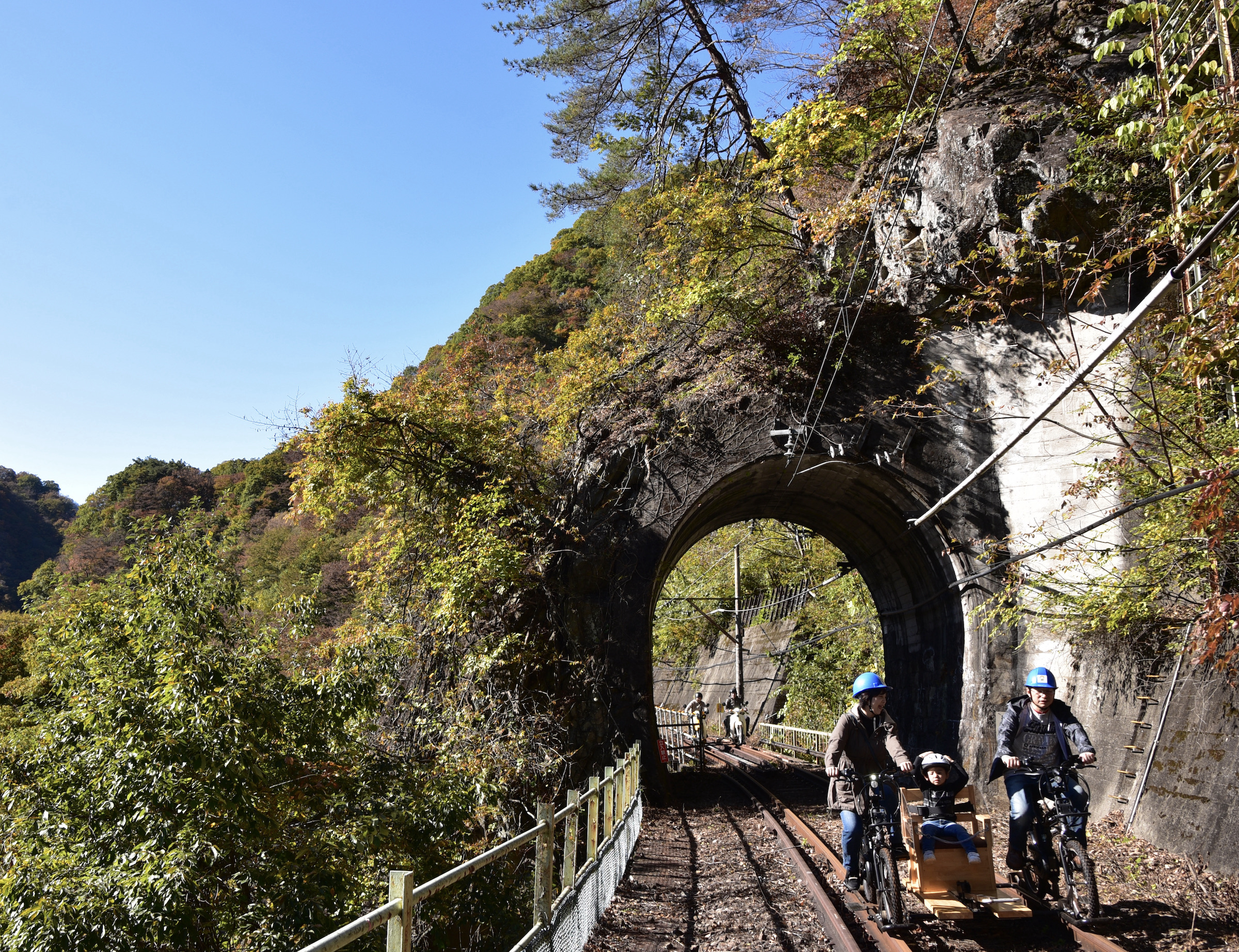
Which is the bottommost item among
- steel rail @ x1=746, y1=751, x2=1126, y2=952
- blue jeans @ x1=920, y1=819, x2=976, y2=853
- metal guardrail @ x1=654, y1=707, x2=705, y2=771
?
metal guardrail @ x1=654, y1=707, x2=705, y2=771

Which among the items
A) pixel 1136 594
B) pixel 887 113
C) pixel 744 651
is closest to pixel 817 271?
pixel 887 113

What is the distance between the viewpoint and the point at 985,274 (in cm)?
1306

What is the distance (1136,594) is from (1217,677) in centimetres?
127

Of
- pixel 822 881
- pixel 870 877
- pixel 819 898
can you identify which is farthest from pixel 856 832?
pixel 822 881

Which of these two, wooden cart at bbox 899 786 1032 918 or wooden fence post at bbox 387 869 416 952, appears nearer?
wooden fence post at bbox 387 869 416 952

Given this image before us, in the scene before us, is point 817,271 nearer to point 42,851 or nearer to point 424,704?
point 424,704

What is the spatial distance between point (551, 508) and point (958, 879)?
10.2m

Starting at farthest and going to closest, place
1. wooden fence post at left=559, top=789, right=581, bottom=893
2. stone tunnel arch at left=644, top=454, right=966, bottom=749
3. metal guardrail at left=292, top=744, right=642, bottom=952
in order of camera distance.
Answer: stone tunnel arch at left=644, top=454, right=966, bottom=749, wooden fence post at left=559, top=789, right=581, bottom=893, metal guardrail at left=292, top=744, right=642, bottom=952

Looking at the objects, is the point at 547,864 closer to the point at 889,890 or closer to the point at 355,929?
the point at 889,890

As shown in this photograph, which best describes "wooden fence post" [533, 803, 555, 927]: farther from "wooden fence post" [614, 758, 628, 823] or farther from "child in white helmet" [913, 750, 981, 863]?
"wooden fence post" [614, 758, 628, 823]

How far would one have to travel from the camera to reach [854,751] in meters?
6.27

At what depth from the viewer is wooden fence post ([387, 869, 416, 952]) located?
2.94 meters

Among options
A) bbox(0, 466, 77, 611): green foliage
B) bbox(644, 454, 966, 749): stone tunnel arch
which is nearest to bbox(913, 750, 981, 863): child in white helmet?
bbox(644, 454, 966, 749): stone tunnel arch

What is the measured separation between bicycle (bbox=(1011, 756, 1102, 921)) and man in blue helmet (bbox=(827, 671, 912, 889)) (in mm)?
982
